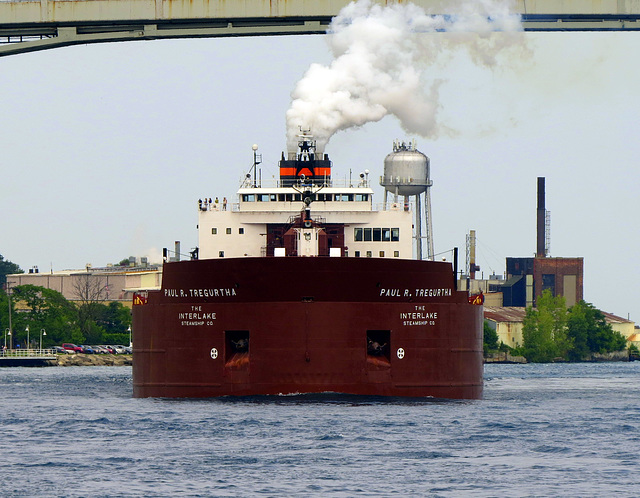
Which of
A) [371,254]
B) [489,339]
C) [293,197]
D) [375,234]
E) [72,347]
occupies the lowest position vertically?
[72,347]

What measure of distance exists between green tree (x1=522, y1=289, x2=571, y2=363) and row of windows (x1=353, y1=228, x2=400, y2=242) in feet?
299

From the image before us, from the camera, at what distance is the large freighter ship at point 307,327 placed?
45469mm

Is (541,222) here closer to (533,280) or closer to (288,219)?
(533,280)

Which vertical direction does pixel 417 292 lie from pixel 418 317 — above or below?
above

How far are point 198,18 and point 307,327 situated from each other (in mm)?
12387

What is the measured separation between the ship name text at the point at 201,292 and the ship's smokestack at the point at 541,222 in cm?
10771

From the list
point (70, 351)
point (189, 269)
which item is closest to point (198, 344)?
point (189, 269)

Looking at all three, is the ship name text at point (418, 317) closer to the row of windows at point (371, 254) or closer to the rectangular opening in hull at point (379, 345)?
the rectangular opening in hull at point (379, 345)

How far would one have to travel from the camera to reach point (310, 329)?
45.3m

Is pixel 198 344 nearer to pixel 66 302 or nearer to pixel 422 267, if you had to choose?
pixel 422 267

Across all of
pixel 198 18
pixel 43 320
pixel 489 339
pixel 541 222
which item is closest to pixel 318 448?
pixel 198 18

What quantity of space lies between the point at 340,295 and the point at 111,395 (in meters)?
13.8

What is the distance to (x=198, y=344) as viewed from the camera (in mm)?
47500

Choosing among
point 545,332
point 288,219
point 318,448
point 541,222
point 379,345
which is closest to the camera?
point 318,448
